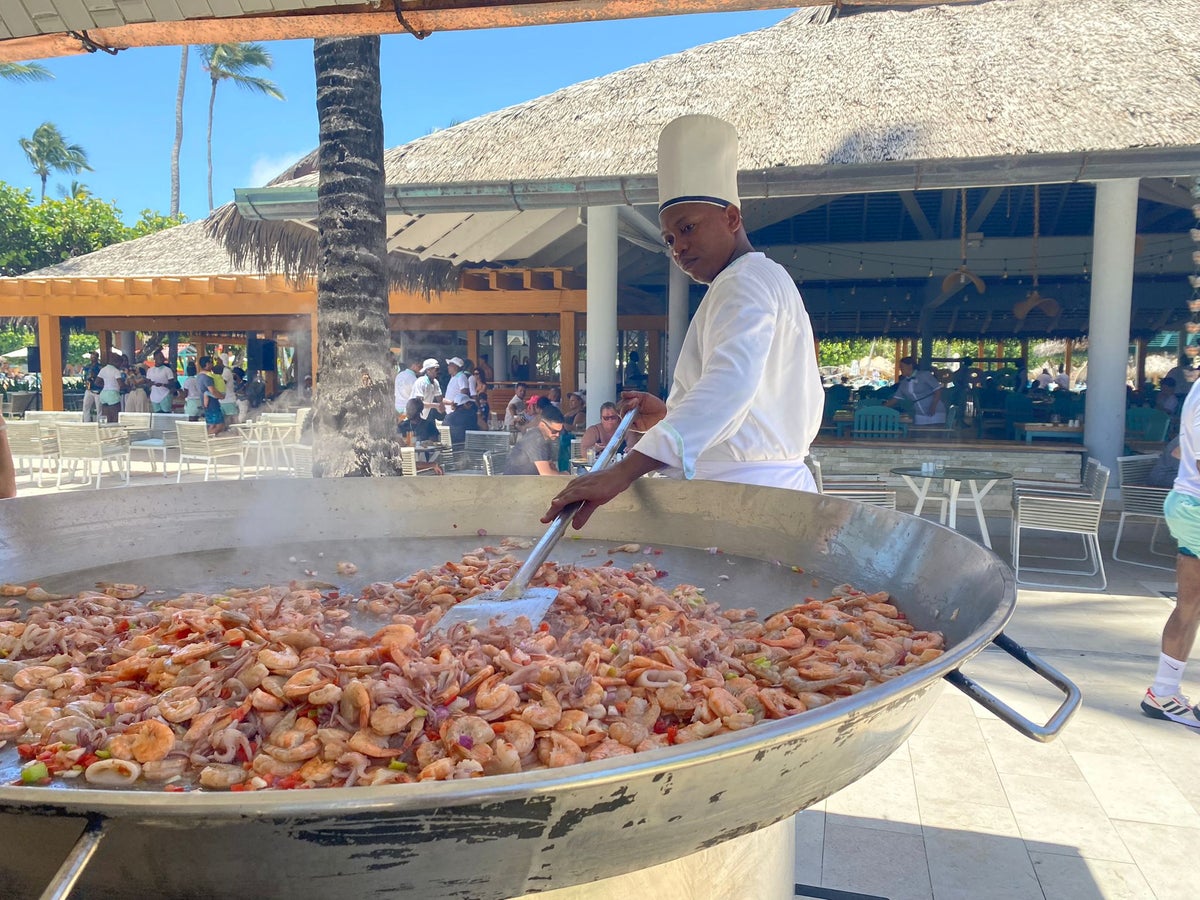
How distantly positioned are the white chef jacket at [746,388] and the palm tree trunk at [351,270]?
2.49 meters

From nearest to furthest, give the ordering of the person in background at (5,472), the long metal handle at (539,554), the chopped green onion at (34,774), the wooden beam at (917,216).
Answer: the chopped green onion at (34,774) < the long metal handle at (539,554) < the person in background at (5,472) < the wooden beam at (917,216)

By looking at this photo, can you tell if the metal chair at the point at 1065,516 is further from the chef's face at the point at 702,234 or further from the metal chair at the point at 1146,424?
the metal chair at the point at 1146,424

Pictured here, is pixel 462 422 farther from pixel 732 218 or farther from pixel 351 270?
pixel 732 218

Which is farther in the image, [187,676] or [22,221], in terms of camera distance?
[22,221]

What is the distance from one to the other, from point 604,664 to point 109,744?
0.74 metres

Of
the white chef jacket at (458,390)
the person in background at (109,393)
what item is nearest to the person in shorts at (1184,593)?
the white chef jacket at (458,390)

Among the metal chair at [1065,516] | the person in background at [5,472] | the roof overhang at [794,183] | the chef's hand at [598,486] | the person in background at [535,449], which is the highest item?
the roof overhang at [794,183]

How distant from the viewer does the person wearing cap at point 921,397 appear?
33.2 feet

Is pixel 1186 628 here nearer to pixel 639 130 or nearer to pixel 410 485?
pixel 410 485

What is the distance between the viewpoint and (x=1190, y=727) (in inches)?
136

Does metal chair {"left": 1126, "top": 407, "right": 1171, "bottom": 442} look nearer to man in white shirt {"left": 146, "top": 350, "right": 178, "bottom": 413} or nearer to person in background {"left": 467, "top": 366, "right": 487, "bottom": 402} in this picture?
person in background {"left": 467, "top": 366, "right": 487, "bottom": 402}

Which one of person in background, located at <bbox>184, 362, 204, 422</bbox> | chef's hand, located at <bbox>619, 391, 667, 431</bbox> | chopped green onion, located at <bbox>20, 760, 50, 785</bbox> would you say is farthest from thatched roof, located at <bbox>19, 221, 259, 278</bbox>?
chopped green onion, located at <bbox>20, 760, 50, 785</bbox>

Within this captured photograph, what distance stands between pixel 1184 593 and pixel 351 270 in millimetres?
4296

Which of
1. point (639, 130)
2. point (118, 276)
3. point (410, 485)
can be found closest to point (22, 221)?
point (118, 276)
